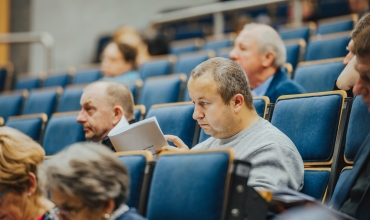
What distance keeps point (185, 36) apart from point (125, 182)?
4.13 meters

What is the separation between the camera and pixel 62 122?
2258mm

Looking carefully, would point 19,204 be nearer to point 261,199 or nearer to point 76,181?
point 76,181

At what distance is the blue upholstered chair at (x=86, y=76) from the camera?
3.68 meters

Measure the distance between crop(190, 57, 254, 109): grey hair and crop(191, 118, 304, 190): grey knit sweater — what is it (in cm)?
10

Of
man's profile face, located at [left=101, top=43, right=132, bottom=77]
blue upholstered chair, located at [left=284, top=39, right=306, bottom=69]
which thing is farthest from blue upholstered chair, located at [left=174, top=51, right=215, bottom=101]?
blue upholstered chair, located at [left=284, top=39, right=306, bottom=69]

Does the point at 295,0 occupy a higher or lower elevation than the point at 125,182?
higher

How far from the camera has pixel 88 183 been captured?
1.00m

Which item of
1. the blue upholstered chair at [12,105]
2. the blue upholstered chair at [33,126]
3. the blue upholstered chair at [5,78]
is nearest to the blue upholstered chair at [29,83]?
the blue upholstered chair at [5,78]

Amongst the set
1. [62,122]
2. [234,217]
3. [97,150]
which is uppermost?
[97,150]

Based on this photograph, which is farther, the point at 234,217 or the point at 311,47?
the point at 311,47

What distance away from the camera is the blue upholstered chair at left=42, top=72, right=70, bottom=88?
3809 millimetres

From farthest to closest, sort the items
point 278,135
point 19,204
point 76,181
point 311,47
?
point 311,47, point 278,135, point 19,204, point 76,181

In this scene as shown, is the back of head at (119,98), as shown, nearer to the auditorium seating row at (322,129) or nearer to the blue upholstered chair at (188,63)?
the auditorium seating row at (322,129)

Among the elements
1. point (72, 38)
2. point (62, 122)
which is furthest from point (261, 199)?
point (72, 38)
